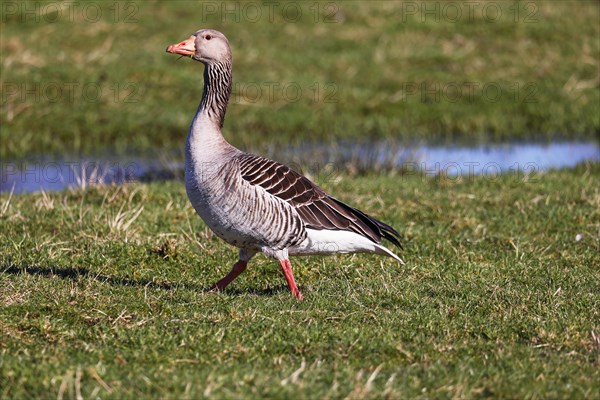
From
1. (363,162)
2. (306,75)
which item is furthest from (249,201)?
(306,75)

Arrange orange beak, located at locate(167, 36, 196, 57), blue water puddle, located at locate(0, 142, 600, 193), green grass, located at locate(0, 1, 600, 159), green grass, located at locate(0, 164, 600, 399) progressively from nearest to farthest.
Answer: green grass, located at locate(0, 164, 600, 399), orange beak, located at locate(167, 36, 196, 57), blue water puddle, located at locate(0, 142, 600, 193), green grass, located at locate(0, 1, 600, 159)

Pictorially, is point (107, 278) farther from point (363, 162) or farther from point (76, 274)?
point (363, 162)

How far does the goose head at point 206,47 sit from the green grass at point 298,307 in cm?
201

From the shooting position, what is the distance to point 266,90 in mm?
19953

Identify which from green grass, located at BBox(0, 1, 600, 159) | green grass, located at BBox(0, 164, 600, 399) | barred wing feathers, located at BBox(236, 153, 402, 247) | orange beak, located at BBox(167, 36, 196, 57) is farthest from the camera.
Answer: green grass, located at BBox(0, 1, 600, 159)

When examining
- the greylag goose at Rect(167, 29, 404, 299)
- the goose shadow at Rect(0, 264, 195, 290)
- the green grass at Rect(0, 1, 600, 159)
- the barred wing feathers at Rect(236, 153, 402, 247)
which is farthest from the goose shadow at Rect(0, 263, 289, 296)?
the green grass at Rect(0, 1, 600, 159)

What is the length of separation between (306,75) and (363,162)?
16.5ft

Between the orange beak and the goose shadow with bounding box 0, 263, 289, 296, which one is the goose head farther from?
the goose shadow with bounding box 0, 263, 289, 296

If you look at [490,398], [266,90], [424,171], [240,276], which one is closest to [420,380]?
[490,398]

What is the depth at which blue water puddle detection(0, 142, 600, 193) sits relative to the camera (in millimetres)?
15789

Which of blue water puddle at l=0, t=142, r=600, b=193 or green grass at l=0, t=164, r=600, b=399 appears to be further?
blue water puddle at l=0, t=142, r=600, b=193

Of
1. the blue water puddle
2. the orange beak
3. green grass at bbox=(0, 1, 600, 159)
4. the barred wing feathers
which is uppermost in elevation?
the orange beak

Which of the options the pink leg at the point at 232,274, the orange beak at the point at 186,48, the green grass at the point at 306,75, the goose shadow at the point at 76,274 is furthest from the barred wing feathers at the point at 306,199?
the green grass at the point at 306,75

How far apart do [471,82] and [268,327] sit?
47.5 feet
